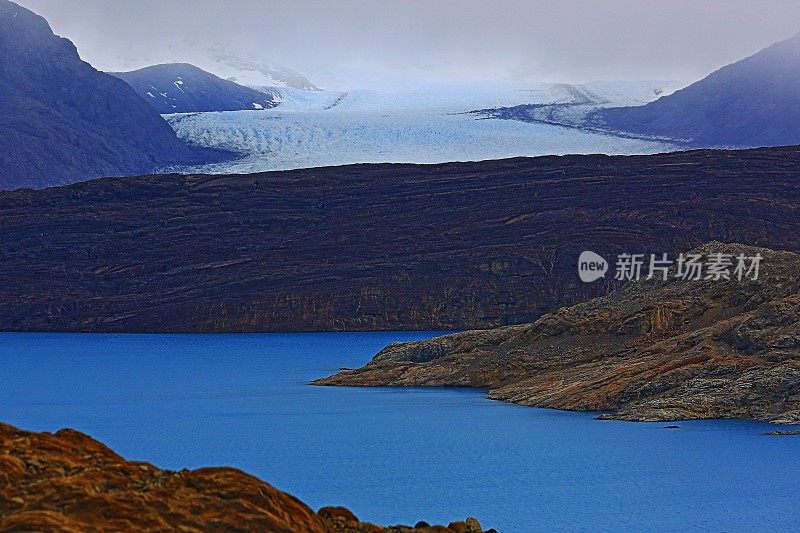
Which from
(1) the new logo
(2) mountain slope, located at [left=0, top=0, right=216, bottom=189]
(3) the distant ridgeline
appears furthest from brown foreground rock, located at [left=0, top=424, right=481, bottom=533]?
(2) mountain slope, located at [left=0, top=0, right=216, bottom=189]

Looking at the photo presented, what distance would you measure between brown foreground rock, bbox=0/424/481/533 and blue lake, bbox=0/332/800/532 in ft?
19.5

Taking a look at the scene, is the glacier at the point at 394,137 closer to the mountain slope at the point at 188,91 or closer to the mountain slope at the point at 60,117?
the mountain slope at the point at 60,117

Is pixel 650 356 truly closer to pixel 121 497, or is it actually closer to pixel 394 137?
pixel 121 497

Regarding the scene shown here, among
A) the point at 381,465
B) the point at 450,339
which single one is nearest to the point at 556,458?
the point at 381,465

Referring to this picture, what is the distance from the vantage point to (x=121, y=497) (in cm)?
650

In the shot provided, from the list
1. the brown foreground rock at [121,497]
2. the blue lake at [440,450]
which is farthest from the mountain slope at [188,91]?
the brown foreground rock at [121,497]

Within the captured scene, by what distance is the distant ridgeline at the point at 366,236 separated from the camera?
5150 cm

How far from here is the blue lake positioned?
13602 millimetres

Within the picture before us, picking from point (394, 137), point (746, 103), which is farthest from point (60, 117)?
point (746, 103)

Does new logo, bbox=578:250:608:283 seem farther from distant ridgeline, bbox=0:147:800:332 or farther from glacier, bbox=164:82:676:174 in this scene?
glacier, bbox=164:82:676:174

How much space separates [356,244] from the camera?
55.3 m

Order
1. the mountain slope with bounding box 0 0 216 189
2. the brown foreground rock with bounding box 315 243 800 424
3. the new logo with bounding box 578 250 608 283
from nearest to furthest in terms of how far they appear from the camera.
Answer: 1. the brown foreground rock with bounding box 315 243 800 424
2. the new logo with bounding box 578 250 608 283
3. the mountain slope with bounding box 0 0 216 189

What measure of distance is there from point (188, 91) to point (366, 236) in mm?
36560

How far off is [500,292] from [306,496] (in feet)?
121
